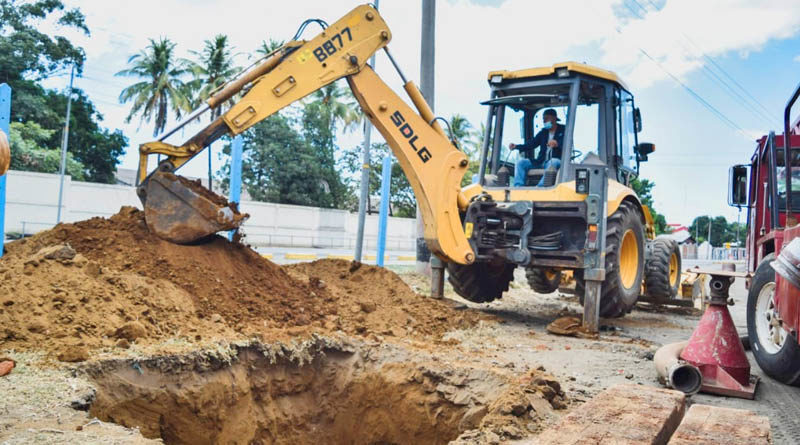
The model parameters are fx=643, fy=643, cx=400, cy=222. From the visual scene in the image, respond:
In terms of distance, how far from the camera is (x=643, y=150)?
8.88 metres

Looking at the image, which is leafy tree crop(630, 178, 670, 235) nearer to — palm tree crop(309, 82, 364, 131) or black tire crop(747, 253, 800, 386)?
palm tree crop(309, 82, 364, 131)

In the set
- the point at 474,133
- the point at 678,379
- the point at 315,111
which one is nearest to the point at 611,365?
the point at 678,379

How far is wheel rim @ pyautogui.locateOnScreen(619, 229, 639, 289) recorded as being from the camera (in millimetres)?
8234

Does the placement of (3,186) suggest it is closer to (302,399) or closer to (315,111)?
(302,399)

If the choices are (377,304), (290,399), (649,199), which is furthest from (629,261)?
(649,199)

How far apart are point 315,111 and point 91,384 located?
3212 cm

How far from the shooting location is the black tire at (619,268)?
746 centimetres

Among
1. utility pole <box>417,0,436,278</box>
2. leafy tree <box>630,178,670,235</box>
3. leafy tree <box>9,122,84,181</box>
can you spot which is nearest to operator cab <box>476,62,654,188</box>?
utility pole <box>417,0,436,278</box>

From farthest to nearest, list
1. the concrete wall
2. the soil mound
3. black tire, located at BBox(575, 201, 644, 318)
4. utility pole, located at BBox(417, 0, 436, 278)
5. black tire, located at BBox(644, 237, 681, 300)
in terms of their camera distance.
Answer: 1. the concrete wall
2. utility pole, located at BBox(417, 0, 436, 278)
3. black tire, located at BBox(644, 237, 681, 300)
4. black tire, located at BBox(575, 201, 644, 318)
5. the soil mound

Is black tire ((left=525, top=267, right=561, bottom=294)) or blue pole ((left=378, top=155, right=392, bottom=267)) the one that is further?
blue pole ((left=378, top=155, right=392, bottom=267))

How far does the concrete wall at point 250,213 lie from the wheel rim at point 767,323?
14246mm

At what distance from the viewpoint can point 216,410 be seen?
496cm

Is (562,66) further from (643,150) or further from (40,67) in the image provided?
(40,67)

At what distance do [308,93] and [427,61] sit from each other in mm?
5240
